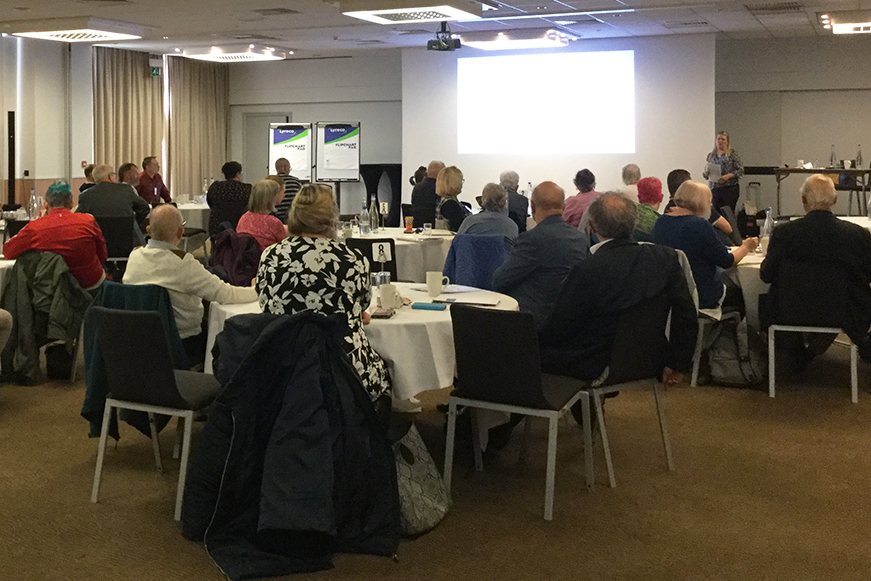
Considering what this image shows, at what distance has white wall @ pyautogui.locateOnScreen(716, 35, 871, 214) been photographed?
14.3 m

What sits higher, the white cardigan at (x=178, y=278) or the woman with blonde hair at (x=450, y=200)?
the woman with blonde hair at (x=450, y=200)

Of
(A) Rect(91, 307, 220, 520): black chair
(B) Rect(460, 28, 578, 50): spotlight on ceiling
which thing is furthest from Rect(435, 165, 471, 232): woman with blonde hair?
(A) Rect(91, 307, 220, 520): black chair

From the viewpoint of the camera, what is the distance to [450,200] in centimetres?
851

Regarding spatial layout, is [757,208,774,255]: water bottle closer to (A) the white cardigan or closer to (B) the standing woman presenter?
(A) the white cardigan

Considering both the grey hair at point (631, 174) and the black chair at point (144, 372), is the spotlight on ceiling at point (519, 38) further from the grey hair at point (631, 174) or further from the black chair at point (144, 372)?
the black chair at point (144, 372)

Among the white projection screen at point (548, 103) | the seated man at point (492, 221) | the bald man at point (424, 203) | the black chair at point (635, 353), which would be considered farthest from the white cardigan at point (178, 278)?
the white projection screen at point (548, 103)

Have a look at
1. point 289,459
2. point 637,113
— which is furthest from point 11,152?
point 289,459

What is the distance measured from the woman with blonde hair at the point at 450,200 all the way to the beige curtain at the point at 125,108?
316 inches

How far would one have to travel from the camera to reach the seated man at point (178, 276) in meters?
4.65

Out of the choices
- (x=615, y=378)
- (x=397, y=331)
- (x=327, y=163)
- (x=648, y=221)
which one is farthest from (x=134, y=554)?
(x=327, y=163)

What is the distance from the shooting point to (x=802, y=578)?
344 cm

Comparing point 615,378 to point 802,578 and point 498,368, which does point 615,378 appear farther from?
point 802,578

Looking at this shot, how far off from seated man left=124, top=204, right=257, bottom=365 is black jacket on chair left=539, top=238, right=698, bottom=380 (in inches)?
59.8

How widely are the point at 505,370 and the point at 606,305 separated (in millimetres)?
572
